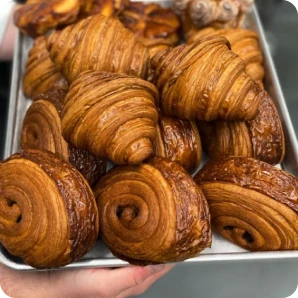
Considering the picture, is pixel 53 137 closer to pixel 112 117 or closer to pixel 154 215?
pixel 112 117

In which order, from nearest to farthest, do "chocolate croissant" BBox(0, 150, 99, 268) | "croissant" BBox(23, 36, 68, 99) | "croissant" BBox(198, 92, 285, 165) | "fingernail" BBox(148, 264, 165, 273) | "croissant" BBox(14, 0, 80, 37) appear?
"chocolate croissant" BBox(0, 150, 99, 268)
"fingernail" BBox(148, 264, 165, 273)
"croissant" BBox(198, 92, 285, 165)
"croissant" BBox(23, 36, 68, 99)
"croissant" BBox(14, 0, 80, 37)

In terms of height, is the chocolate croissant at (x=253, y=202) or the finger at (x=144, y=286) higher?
the chocolate croissant at (x=253, y=202)

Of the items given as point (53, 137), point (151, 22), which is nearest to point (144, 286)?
point (53, 137)

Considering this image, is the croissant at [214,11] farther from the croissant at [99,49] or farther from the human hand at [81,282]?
the human hand at [81,282]

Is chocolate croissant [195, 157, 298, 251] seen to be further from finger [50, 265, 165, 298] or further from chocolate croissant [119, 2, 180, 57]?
chocolate croissant [119, 2, 180, 57]

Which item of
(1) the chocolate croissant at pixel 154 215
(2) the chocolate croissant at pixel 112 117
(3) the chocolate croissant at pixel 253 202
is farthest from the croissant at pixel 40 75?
(3) the chocolate croissant at pixel 253 202

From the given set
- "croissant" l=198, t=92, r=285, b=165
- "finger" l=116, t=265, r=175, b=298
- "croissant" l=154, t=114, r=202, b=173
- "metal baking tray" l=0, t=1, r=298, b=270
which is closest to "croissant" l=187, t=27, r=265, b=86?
"metal baking tray" l=0, t=1, r=298, b=270
